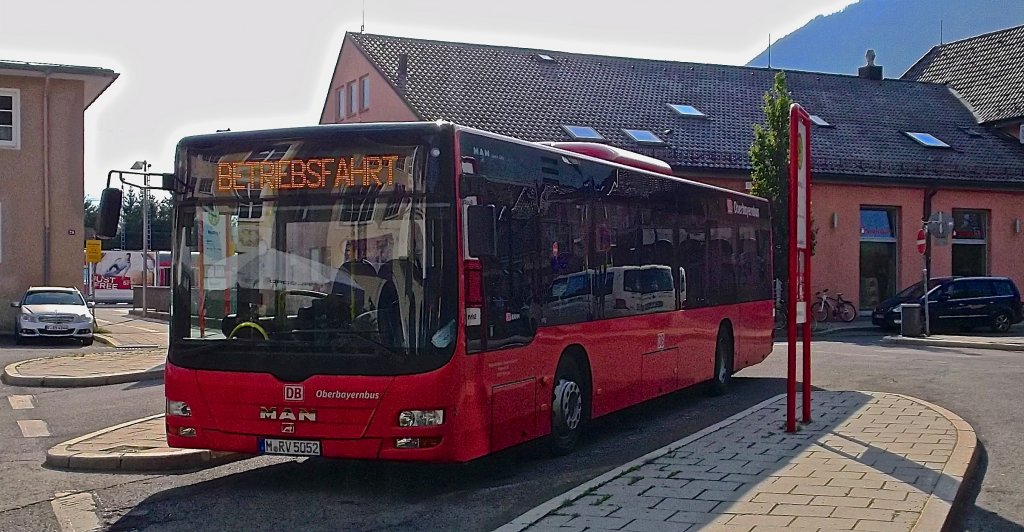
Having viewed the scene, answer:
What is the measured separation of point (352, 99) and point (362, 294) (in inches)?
1358

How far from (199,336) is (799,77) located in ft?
121

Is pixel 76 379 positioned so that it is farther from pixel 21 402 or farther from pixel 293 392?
pixel 293 392

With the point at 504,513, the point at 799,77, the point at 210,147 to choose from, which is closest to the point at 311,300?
the point at 210,147

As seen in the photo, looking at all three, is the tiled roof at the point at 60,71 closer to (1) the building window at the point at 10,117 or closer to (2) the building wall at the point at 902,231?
(1) the building window at the point at 10,117

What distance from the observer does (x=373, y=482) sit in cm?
905

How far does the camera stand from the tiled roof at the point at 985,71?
40.8m

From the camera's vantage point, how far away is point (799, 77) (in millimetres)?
42344

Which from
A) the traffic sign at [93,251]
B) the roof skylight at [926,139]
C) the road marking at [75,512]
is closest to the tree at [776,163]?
the roof skylight at [926,139]

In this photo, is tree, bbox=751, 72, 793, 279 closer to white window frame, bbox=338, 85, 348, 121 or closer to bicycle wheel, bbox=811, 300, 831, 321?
bicycle wheel, bbox=811, 300, 831, 321

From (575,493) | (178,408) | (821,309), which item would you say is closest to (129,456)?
(178,408)

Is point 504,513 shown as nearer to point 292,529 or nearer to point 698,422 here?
point 292,529

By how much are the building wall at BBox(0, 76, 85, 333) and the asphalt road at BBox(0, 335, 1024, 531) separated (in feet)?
60.7

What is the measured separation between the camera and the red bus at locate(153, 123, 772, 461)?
816cm

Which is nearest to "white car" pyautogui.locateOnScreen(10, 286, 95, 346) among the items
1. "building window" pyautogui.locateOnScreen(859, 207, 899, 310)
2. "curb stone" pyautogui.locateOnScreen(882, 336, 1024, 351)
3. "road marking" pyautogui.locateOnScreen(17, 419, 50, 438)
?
"road marking" pyautogui.locateOnScreen(17, 419, 50, 438)
